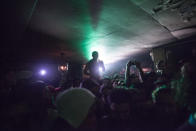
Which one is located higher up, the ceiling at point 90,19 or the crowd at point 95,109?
the ceiling at point 90,19

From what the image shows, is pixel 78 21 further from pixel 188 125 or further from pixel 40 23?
pixel 188 125

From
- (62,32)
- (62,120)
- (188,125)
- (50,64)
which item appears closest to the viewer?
(62,120)

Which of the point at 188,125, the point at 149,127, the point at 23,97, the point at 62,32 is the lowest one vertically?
the point at 149,127

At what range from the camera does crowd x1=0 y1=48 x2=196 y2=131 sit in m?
1.37

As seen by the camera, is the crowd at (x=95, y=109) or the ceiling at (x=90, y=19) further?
the ceiling at (x=90, y=19)

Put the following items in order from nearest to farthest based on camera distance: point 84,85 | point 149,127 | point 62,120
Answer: point 62,120 < point 149,127 < point 84,85

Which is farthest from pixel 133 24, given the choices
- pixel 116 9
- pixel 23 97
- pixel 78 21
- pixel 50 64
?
pixel 50 64

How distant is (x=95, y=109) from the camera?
5.35 ft

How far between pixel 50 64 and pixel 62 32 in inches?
287

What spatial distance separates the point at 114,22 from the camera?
3.83 m

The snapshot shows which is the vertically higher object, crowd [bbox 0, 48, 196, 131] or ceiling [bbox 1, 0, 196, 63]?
ceiling [bbox 1, 0, 196, 63]

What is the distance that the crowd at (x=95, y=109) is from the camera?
137 cm

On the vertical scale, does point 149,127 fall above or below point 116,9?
below

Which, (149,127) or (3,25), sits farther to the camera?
(3,25)
